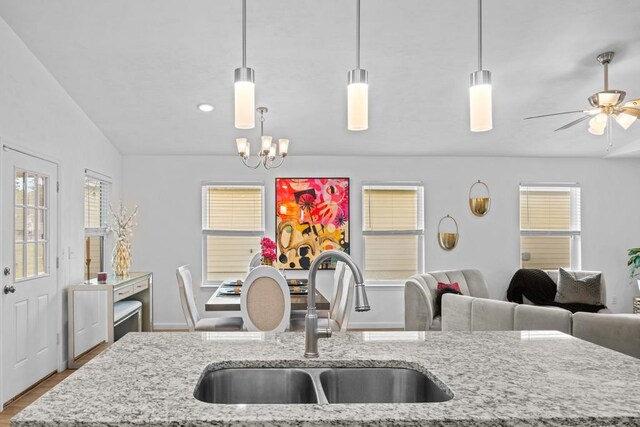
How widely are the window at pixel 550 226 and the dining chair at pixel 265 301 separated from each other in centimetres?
412

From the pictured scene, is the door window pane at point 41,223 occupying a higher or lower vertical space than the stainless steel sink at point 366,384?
higher

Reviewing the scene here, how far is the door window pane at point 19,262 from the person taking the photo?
372cm

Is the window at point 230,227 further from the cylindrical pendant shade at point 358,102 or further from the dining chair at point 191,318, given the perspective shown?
the cylindrical pendant shade at point 358,102

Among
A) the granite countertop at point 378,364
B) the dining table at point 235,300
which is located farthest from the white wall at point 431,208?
the granite countertop at point 378,364

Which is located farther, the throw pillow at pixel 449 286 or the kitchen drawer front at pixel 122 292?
the throw pillow at pixel 449 286

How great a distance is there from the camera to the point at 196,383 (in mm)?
1358

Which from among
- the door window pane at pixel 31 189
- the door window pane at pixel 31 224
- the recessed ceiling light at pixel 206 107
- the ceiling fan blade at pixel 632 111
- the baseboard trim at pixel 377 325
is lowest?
the baseboard trim at pixel 377 325

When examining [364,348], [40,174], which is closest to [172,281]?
[40,174]

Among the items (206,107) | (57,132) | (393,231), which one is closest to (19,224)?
(57,132)

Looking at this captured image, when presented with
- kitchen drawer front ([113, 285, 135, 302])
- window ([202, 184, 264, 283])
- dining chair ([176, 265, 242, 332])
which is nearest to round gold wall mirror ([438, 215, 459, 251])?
window ([202, 184, 264, 283])

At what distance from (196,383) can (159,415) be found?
0.24m

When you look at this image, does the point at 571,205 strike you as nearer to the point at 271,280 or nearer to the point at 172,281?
the point at 271,280

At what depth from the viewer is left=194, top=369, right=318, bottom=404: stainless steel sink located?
5.13 feet

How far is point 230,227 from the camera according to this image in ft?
20.4
